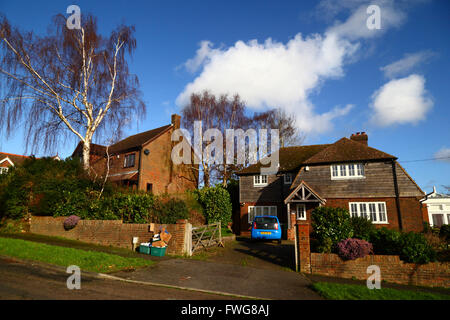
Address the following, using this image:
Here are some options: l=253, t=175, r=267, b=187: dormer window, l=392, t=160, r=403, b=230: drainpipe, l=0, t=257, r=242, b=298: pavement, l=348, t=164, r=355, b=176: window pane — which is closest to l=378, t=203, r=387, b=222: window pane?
l=392, t=160, r=403, b=230: drainpipe

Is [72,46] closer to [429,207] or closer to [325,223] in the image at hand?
[325,223]

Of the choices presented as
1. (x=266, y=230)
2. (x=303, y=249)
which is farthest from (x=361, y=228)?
(x=266, y=230)

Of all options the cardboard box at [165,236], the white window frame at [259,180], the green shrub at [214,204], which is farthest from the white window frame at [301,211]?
the cardboard box at [165,236]

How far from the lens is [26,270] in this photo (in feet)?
25.8

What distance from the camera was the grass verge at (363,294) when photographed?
265 inches

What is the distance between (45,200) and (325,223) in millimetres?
16953

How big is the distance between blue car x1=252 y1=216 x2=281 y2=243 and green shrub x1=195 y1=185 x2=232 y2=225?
667 cm

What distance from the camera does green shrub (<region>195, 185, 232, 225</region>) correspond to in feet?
74.9

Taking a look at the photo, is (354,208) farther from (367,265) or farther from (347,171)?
(367,265)

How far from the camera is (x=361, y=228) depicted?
428 inches

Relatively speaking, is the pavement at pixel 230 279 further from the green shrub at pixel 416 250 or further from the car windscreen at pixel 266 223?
the car windscreen at pixel 266 223

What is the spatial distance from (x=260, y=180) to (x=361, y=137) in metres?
10.4

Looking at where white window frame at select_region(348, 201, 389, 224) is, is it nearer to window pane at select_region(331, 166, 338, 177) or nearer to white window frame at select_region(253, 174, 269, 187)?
window pane at select_region(331, 166, 338, 177)
